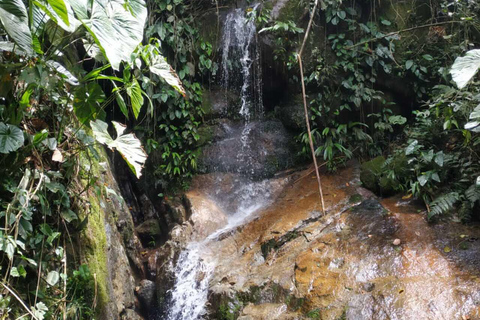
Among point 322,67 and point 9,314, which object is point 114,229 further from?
point 322,67

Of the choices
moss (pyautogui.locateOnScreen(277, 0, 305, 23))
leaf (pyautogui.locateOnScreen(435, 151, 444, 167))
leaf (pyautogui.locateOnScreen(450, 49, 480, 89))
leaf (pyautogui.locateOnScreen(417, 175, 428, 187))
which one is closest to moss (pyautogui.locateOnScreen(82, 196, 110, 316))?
leaf (pyautogui.locateOnScreen(450, 49, 480, 89))

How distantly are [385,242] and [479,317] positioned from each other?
1.20 metres

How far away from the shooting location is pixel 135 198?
693 cm

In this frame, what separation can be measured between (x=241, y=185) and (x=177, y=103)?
73.9 inches

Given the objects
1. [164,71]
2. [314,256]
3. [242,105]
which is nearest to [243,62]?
[242,105]

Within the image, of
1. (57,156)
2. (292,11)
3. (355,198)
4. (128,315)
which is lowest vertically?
(128,315)

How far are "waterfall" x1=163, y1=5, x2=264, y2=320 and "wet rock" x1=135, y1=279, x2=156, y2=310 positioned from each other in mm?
305

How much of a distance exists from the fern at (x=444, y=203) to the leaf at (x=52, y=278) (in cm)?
377

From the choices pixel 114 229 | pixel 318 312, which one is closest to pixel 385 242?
pixel 318 312

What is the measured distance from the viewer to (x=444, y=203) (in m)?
4.29

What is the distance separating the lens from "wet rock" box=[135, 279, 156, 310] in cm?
487

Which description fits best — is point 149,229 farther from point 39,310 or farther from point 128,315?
point 39,310

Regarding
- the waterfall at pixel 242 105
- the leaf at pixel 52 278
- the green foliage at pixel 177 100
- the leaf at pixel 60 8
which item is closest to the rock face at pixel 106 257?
the leaf at pixel 52 278

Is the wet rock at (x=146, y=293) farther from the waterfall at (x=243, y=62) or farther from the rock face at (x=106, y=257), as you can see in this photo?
the waterfall at (x=243, y=62)
